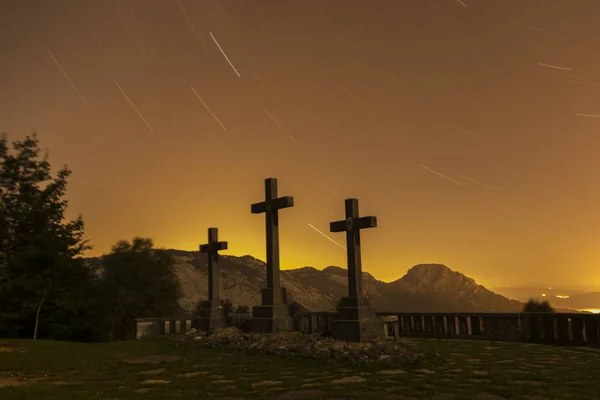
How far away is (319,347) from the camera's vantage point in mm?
13461

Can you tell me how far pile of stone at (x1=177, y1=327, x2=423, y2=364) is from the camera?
40.9 feet

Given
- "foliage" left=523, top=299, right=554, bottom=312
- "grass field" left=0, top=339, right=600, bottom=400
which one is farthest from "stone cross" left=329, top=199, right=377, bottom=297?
"foliage" left=523, top=299, right=554, bottom=312

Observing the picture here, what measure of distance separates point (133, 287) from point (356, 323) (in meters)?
23.3

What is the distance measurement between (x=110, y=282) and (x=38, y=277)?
369 inches

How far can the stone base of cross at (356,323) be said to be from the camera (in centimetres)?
1474

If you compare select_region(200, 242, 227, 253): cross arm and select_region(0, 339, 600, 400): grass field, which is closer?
select_region(0, 339, 600, 400): grass field

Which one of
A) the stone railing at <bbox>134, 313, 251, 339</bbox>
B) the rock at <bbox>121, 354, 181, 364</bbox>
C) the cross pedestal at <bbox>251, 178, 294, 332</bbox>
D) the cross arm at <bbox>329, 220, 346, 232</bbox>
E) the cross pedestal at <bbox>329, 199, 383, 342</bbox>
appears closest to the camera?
the rock at <bbox>121, 354, 181, 364</bbox>

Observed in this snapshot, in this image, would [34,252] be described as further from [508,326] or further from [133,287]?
[508,326]

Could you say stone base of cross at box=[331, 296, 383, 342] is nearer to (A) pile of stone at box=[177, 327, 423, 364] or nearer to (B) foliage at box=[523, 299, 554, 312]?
(A) pile of stone at box=[177, 327, 423, 364]

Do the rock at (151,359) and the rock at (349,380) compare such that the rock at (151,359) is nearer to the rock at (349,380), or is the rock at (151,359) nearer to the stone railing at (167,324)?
the rock at (349,380)

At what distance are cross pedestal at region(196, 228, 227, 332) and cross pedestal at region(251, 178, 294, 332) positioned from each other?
10.0 ft

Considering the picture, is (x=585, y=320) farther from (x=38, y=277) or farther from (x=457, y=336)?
(x=38, y=277)

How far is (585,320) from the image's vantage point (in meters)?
15.5

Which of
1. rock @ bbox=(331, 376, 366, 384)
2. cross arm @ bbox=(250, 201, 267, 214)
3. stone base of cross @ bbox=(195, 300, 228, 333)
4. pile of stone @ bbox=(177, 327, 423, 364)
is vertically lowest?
rock @ bbox=(331, 376, 366, 384)
